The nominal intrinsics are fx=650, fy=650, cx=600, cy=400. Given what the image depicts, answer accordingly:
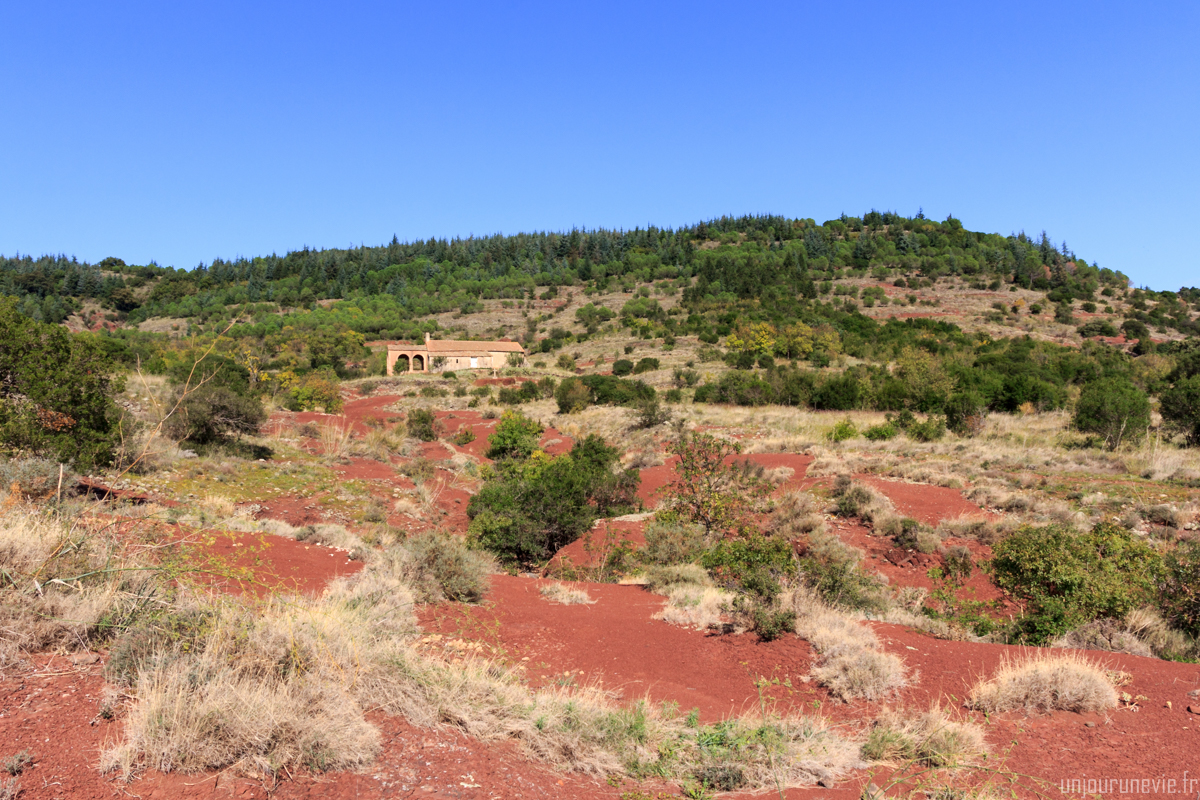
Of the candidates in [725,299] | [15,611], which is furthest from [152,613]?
[725,299]

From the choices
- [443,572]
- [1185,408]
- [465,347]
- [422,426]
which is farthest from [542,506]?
[465,347]

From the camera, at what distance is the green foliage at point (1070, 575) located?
6.68 meters

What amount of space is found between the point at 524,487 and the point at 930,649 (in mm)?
8451

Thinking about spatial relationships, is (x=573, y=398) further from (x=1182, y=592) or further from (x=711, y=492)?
(x=1182, y=592)

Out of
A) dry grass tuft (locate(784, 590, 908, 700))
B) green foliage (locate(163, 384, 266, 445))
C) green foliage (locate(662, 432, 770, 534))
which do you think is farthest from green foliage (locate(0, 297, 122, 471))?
dry grass tuft (locate(784, 590, 908, 700))

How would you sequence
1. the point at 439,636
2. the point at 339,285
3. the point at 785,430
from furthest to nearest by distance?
the point at 339,285 < the point at 785,430 < the point at 439,636

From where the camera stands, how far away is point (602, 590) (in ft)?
28.8

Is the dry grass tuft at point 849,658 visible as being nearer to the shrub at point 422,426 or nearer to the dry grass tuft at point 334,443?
the dry grass tuft at point 334,443

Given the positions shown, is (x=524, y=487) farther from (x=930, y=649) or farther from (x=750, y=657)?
(x=930, y=649)

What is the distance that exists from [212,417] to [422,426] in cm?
821

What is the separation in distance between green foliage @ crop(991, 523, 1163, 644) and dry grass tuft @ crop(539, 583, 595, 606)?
468cm

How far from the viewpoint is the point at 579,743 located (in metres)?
3.72

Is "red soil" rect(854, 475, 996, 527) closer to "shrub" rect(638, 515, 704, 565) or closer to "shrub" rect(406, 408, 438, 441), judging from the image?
"shrub" rect(638, 515, 704, 565)

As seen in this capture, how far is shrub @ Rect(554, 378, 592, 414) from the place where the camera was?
30391 mm
